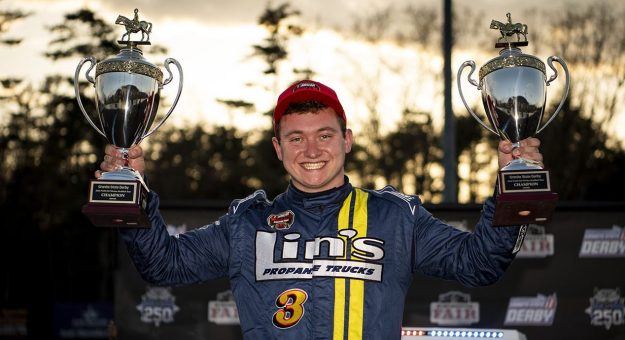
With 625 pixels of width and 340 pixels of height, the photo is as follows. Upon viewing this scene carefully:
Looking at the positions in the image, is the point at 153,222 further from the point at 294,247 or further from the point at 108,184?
the point at 294,247

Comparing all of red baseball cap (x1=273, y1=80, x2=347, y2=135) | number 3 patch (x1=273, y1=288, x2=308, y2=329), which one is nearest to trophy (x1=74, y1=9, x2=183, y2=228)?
red baseball cap (x1=273, y1=80, x2=347, y2=135)

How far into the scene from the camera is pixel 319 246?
4531 millimetres

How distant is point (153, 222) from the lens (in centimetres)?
453

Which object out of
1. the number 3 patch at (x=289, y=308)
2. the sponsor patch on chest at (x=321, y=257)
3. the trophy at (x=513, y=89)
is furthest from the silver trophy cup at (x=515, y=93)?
the number 3 patch at (x=289, y=308)

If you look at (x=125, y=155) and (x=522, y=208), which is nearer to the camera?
(x=522, y=208)

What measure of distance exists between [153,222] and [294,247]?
61 centimetres

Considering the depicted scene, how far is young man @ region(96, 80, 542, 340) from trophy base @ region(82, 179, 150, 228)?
0.06 meters

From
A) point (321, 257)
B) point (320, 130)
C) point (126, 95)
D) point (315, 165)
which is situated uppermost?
point (126, 95)

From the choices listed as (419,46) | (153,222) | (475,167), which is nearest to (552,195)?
(153,222)

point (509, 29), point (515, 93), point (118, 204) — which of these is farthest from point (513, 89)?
point (118, 204)

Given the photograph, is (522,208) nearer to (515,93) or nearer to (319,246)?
(319,246)

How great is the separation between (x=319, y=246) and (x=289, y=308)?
295 millimetres

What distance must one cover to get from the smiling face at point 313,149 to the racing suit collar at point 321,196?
25 millimetres

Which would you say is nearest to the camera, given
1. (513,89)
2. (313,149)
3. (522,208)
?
(522,208)
